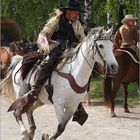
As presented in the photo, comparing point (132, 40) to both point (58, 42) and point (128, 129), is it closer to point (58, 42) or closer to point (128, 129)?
point (128, 129)

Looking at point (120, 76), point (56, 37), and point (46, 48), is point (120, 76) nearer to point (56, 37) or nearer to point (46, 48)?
point (56, 37)

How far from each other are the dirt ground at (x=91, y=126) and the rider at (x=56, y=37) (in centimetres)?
144

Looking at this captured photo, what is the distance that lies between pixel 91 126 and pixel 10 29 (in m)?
7.45

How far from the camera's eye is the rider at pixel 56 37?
6.78 metres

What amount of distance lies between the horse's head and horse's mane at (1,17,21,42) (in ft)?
30.5

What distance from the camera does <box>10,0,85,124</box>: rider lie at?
6.78 meters

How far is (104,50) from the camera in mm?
6309

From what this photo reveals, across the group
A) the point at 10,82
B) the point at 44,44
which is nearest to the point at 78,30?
the point at 44,44

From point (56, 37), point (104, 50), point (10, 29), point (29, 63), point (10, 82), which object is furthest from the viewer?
point (10, 29)

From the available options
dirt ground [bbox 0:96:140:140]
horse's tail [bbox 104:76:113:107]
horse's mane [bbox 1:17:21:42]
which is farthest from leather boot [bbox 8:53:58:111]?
horse's mane [bbox 1:17:21:42]

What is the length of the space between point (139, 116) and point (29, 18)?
9825 mm

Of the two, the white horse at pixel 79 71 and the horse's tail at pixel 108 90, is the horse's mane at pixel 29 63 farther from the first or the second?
the horse's tail at pixel 108 90

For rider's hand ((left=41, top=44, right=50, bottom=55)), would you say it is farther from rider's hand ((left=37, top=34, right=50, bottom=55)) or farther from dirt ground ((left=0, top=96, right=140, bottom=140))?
dirt ground ((left=0, top=96, right=140, bottom=140))

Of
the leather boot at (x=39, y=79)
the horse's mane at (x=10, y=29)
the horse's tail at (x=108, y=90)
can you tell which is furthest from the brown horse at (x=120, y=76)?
the horse's mane at (x=10, y=29)
